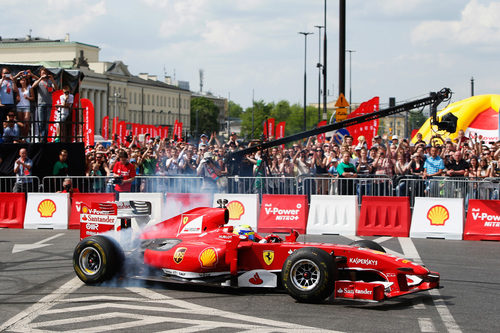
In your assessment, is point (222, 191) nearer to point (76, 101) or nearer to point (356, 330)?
point (76, 101)

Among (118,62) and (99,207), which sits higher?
(118,62)

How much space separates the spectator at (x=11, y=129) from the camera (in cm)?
2017

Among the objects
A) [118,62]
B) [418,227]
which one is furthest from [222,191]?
[118,62]

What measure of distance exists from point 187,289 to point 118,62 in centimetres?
13260

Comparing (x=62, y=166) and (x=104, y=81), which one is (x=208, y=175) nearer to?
(x=62, y=166)

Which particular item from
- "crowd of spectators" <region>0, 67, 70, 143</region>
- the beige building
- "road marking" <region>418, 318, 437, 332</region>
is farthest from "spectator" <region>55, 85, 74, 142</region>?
the beige building

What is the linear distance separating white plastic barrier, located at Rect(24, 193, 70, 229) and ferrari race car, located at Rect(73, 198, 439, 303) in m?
7.55

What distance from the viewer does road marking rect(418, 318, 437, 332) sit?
25.3 feet

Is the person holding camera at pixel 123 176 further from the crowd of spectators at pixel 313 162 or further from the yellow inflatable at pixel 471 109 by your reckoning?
the yellow inflatable at pixel 471 109

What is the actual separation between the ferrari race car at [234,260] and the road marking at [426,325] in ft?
2.23

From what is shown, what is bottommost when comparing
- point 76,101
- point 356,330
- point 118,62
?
point 356,330

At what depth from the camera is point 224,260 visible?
9.77 m

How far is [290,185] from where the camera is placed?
720 inches

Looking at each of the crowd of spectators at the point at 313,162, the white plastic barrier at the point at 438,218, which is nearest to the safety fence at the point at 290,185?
the crowd of spectators at the point at 313,162
